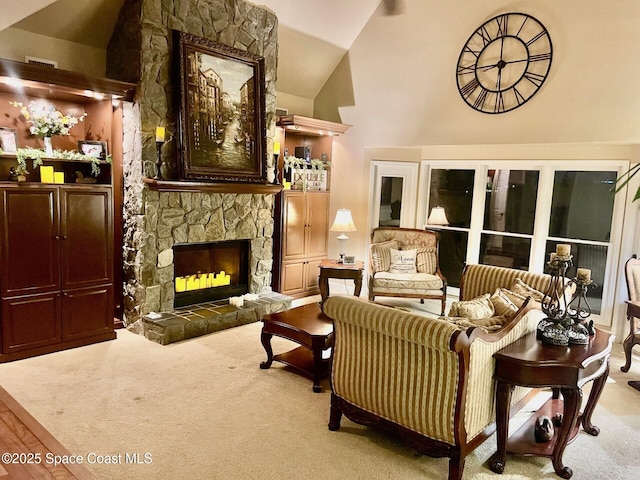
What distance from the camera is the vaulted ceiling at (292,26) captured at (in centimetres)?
446

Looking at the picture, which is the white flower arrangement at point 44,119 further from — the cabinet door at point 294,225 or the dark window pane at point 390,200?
the dark window pane at point 390,200

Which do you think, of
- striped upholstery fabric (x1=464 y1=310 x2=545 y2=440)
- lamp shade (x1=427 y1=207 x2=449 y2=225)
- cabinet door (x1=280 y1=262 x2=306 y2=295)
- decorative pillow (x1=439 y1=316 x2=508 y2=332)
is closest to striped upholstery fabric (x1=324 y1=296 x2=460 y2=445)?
striped upholstery fabric (x1=464 y1=310 x2=545 y2=440)

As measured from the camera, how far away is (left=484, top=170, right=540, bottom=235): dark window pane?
6.21m

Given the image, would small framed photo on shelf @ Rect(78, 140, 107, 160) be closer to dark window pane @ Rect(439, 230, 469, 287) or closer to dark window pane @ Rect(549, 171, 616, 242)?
dark window pane @ Rect(439, 230, 469, 287)

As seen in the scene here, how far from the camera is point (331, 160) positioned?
7.17 meters

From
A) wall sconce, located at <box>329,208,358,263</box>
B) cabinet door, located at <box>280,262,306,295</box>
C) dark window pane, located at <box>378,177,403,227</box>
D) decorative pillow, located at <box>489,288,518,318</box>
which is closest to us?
decorative pillow, located at <box>489,288,518,318</box>

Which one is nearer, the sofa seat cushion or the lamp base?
the lamp base

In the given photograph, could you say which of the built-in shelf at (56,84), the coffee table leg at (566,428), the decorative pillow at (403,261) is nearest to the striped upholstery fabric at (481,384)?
the coffee table leg at (566,428)

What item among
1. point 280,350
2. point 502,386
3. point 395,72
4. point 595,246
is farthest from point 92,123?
point 595,246

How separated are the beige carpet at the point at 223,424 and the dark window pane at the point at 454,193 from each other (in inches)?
115

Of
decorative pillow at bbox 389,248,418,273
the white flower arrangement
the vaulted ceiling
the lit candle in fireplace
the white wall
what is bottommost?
the lit candle in fireplace

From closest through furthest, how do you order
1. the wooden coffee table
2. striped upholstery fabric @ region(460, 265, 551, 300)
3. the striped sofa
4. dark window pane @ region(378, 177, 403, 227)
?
the striped sofa, the wooden coffee table, striped upholstery fabric @ region(460, 265, 551, 300), dark window pane @ region(378, 177, 403, 227)

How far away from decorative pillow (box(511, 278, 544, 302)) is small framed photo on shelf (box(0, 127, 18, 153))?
15.4 ft

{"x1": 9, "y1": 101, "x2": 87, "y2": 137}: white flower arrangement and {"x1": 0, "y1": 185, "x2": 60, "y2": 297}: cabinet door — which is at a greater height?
{"x1": 9, "y1": 101, "x2": 87, "y2": 137}: white flower arrangement
